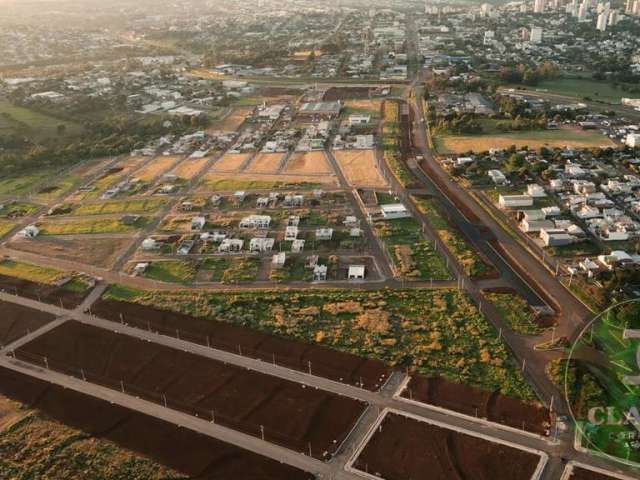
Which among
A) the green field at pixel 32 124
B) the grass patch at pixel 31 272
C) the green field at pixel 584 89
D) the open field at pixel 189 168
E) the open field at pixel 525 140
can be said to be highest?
the green field at pixel 32 124

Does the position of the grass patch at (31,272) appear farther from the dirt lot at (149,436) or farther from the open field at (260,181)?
the open field at (260,181)

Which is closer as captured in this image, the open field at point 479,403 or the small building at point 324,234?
the open field at point 479,403

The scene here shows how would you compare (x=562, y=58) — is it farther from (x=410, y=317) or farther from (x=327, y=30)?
(x=410, y=317)

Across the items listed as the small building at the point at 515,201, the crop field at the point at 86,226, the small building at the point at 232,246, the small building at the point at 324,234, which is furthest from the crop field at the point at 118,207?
the small building at the point at 515,201

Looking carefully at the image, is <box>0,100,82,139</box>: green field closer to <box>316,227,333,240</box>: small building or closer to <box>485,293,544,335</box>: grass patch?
<box>316,227,333,240</box>: small building

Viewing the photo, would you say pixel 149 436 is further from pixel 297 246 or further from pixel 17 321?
pixel 297 246

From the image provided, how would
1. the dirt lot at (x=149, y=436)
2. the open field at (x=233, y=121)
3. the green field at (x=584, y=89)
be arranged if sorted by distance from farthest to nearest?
the green field at (x=584, y=89) → the open field at (x=233, y=121) → the dirt lot at (x=149, y=436)

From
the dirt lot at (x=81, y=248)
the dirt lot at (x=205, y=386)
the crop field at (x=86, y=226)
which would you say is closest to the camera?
the dirt lot at (x=205, y=386)

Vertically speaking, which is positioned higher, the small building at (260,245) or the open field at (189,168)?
the open field at (189,168)
